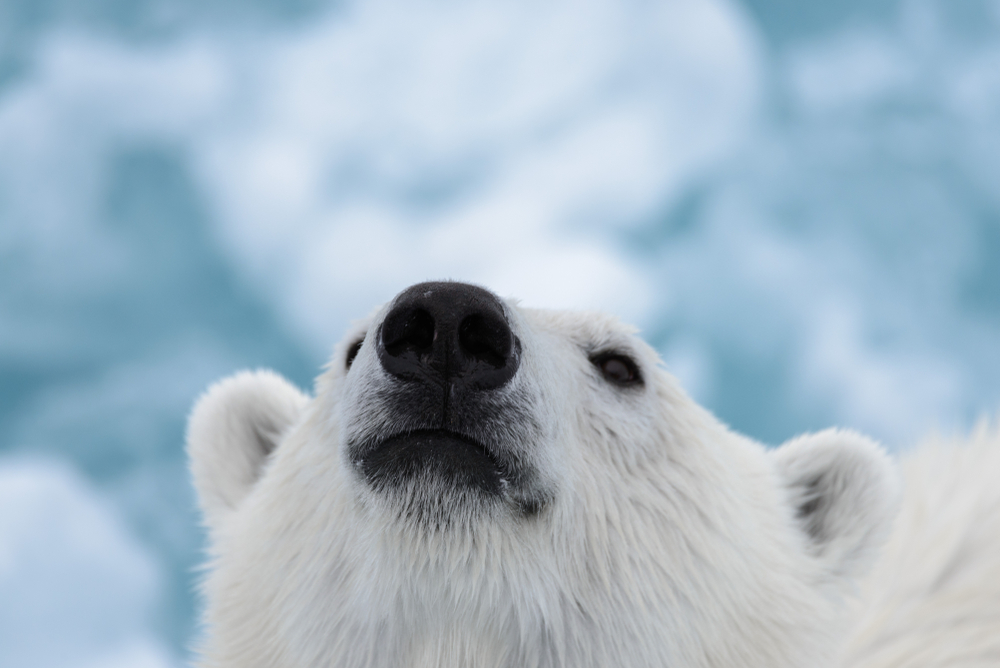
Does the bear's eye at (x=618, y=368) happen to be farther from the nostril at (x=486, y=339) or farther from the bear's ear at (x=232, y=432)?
the bear's ear at (x=232, y=432)

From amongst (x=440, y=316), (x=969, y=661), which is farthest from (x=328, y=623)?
(x=969, y=661)

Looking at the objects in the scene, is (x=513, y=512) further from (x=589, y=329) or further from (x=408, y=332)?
(x=589, y=329)

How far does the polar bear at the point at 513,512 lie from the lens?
2377 mm

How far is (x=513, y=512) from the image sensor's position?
246cm

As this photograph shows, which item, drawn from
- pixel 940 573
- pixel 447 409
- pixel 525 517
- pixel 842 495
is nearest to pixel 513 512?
pixel 525 517

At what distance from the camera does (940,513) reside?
508 cm

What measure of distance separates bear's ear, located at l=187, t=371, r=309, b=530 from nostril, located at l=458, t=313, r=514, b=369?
5.95ft

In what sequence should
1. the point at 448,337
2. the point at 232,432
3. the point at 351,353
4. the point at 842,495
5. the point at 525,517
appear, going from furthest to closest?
the point at 232,432 → the point at 842,495 → the point at 351,353 → the point at 525,517 → the point at 448,337

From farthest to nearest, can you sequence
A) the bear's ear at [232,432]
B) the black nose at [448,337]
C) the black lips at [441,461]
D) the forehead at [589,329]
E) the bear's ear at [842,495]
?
the bear's ear at [232,432] → the bear's ear at [842,495] → the forehead at [589,329] → the black lips at [441,461] → the black nose at [448,337]

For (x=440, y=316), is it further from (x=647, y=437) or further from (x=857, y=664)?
(x=857, y=664)

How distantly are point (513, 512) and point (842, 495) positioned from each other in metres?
1.70

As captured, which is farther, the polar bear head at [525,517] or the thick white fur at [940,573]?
the thick white fur at [940,573]

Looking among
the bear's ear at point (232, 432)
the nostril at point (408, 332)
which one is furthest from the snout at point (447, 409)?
the bear's ear at point (232, 432)

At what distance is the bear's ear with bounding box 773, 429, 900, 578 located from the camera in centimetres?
342
